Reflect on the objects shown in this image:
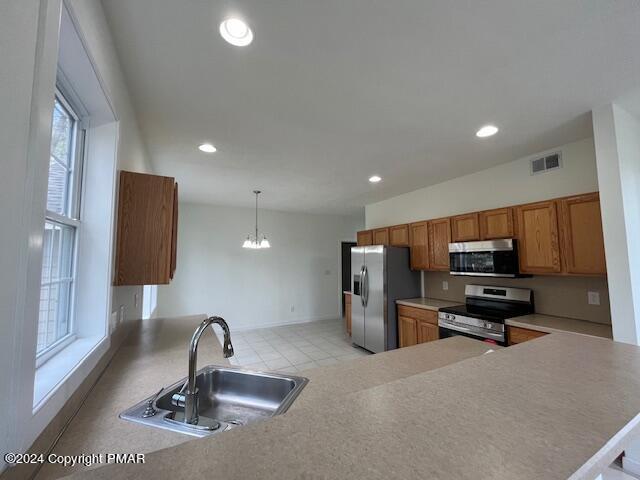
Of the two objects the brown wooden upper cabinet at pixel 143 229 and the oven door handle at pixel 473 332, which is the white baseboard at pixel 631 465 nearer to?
the oven door handle at pixel 473 332

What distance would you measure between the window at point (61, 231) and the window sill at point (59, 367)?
38 millimetres

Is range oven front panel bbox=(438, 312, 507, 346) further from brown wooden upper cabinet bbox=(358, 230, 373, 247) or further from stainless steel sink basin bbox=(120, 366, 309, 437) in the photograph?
stainless steel sink basin bbox=(120, 366, 309, 437)

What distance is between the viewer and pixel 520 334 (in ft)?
8.48

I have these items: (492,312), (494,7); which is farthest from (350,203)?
(494,7)

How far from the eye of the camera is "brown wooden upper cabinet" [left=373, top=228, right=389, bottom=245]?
469 centimetres

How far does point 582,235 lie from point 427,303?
1.84 meters

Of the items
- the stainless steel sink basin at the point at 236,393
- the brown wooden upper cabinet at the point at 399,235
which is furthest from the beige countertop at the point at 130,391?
the brown wooden upper cabinet at the point at 399,235

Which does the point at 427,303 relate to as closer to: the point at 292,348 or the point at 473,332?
the point at 473,332

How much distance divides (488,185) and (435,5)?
2726 mm

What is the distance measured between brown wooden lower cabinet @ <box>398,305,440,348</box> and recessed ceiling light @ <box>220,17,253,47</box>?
11.0 feet

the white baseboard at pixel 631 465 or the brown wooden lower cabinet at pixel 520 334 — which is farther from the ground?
the brown wooden lower cabinet at pixel 520 334

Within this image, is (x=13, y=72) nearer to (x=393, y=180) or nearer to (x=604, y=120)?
(x=604, y=120)

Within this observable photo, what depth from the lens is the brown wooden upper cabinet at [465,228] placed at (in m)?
3.34

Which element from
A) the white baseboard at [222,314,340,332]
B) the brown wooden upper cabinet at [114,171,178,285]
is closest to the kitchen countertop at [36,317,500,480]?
the brown wooden upper cabinet at [114,171,178,285]
